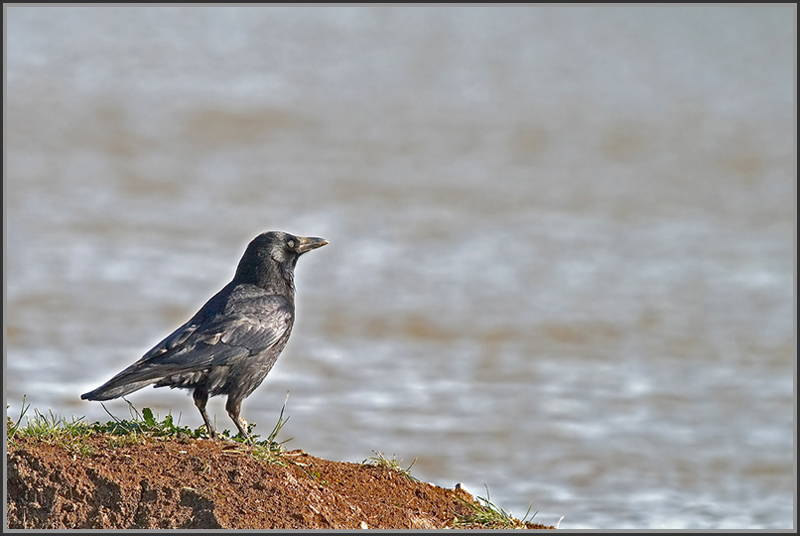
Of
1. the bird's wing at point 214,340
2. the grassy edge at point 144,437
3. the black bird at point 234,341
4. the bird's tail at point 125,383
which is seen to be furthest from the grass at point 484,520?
the bird's tail at point 125,383

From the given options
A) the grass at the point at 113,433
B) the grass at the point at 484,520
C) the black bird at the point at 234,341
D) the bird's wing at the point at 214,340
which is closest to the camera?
the grass at the point at 113,433

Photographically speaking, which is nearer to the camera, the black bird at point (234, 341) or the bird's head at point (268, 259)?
the black bird at point (234, 341)

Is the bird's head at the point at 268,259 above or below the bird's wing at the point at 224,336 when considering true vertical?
above

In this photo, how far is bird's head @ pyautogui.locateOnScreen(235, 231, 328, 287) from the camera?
25.9 ft

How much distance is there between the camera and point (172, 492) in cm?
620

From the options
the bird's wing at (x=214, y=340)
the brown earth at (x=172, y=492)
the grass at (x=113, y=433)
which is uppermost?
the bird's wing at (x=214, y=340)

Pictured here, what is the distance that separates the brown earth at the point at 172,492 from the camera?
6.17 meters

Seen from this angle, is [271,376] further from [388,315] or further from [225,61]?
[225,61]

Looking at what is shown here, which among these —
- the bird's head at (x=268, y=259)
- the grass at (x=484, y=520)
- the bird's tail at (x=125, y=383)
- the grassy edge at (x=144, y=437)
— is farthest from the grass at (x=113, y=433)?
the bird's head at (x=268, y=259)

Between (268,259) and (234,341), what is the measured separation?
855mm

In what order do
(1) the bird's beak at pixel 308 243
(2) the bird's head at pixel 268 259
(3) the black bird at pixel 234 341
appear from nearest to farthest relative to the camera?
(3) the black bird at pixel 234 341 < (2) the bird's head at pixel 268 259 < (1) the bird's beak at pixel 308 243

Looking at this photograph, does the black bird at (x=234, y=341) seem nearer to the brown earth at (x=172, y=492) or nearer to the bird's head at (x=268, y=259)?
the bird's head at (x=268, y=259)

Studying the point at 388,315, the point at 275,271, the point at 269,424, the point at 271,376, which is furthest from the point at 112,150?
the point at 275,271

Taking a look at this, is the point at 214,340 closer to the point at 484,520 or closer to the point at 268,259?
the point at 268,259
